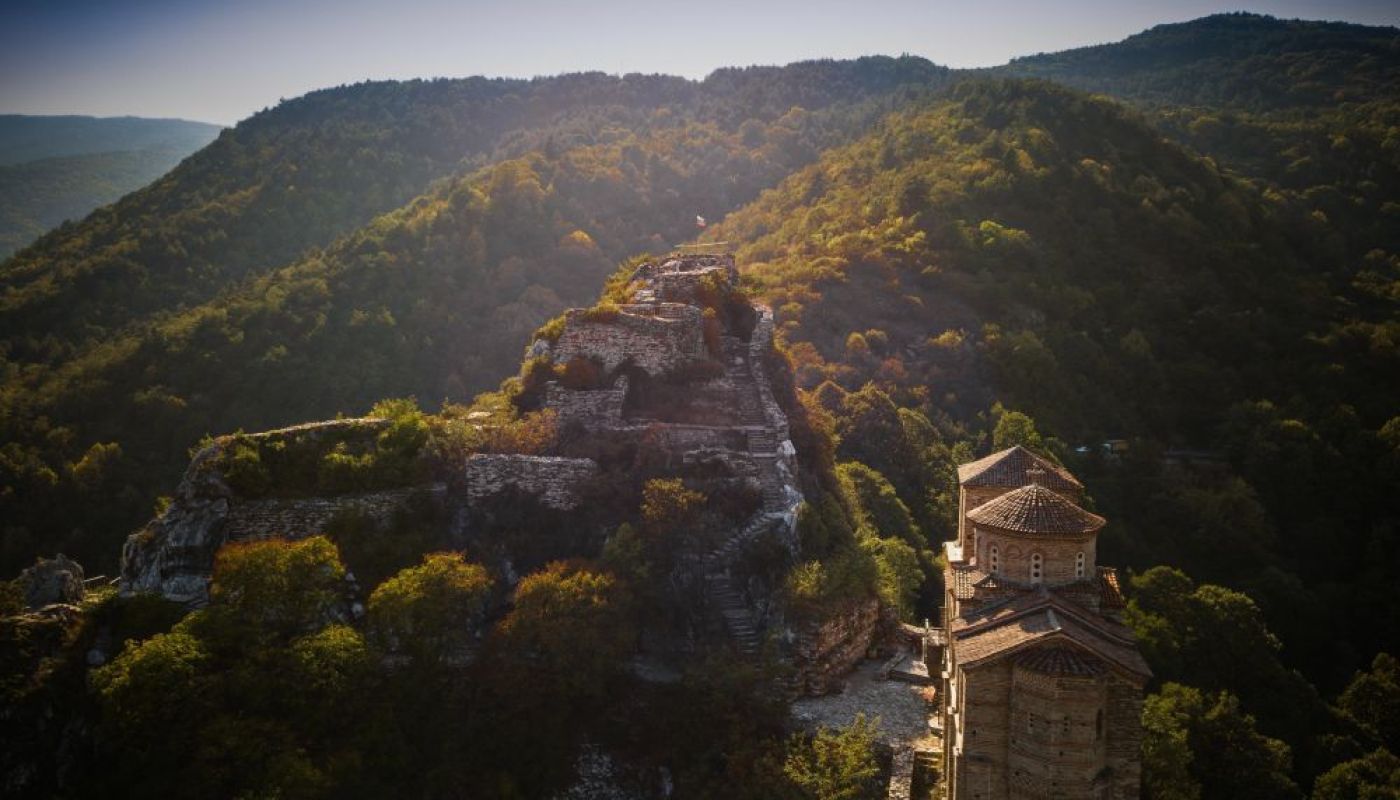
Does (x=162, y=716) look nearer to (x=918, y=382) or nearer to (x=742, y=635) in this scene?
(x=742, y=635)

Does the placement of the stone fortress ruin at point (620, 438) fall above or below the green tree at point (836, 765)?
above

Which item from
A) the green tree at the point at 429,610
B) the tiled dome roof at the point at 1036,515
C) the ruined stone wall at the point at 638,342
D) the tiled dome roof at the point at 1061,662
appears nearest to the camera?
the tiled dome roof at the point at 1061,662

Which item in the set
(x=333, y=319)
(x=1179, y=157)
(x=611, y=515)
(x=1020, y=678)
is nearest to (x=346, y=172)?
(x=333, y=319)

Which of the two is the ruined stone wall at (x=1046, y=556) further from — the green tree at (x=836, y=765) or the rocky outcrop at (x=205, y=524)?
the rocky outcrop at (x=205, y=524)

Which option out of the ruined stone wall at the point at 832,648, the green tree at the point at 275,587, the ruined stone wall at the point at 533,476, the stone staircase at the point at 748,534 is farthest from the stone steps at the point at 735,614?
the green tree at the point at 275,587

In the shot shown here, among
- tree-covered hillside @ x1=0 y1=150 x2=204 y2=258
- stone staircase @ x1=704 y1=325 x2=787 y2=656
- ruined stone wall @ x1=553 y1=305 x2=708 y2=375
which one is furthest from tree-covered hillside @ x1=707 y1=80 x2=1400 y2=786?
tree-covered hillside @ x1=0 y1=150 x2=204 y2=258

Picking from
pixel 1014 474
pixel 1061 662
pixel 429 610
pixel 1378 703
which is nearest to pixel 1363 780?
pixel 1378 703
